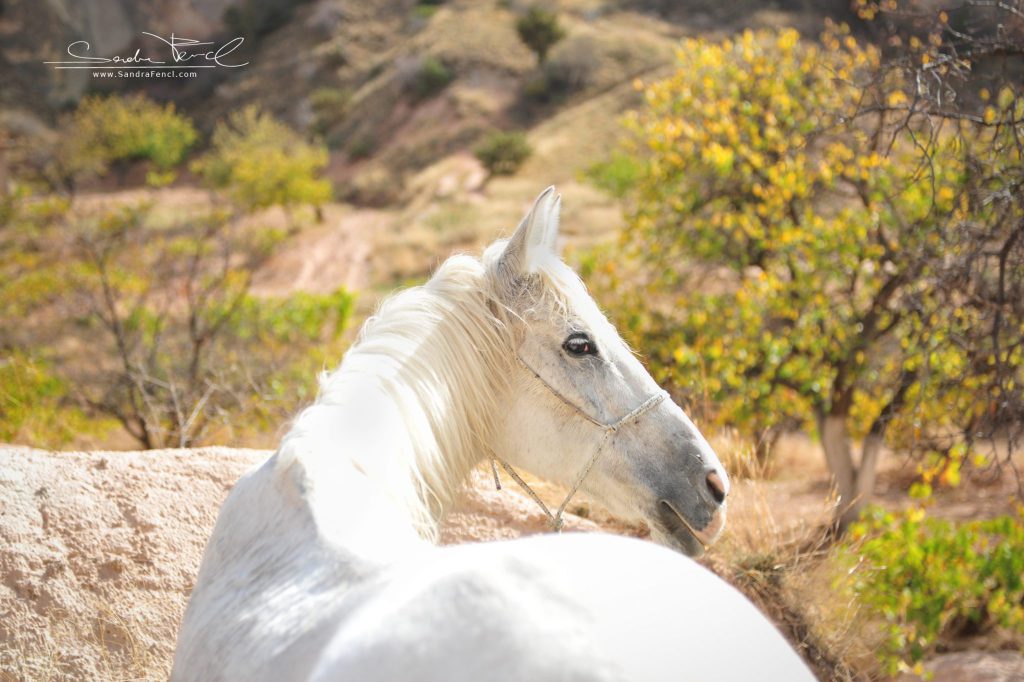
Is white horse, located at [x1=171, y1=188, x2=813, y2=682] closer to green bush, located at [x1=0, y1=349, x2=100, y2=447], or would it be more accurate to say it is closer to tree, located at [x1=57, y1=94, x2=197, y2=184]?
green bush, located at [x1=0, y1=349, x2=100, y2=447]

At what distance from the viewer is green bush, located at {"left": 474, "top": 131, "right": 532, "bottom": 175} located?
27.5m

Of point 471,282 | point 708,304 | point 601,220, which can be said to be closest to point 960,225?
point 471,282

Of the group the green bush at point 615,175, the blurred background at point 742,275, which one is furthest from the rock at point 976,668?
the green bush at point 615,175

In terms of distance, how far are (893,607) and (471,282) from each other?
3.76 m

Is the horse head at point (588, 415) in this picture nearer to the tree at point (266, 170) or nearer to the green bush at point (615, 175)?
the green bush at point (615, 175)

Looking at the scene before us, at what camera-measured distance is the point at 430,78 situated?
34062 millimetres

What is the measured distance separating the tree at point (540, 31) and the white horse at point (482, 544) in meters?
33.8

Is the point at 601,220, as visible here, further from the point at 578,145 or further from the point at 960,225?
the point at 960,225

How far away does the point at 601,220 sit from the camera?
22.4 metres

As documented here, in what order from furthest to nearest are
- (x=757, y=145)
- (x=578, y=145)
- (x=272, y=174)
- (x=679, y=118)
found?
(x=578, y=145)
(x=272, y=174)
(x=679, y=118)
(x=757, y=145)

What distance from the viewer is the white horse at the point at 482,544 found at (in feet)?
4.28

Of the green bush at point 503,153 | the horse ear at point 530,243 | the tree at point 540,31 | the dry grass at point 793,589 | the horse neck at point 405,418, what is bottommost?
the green bush at point 503,153

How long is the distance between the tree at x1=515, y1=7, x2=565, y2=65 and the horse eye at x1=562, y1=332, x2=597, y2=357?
3395 cm

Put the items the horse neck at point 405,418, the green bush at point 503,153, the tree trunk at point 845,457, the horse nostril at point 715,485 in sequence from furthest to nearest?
the green bush at point 503,153 < the tree trunk at point 845,457 < the horse nostril at point 715,485 < the horse neck at point 405,418
